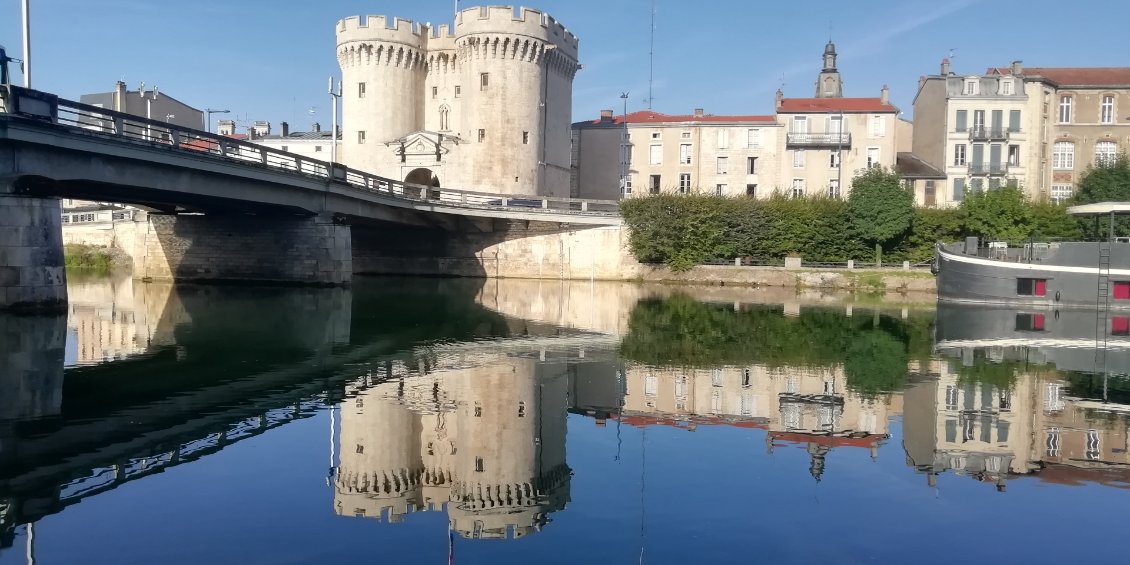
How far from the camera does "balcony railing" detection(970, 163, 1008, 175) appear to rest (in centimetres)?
6028

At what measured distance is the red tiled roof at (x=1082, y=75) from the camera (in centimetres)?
6134

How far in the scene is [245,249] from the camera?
138 ft

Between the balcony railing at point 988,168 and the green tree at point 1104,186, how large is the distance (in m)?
5.52

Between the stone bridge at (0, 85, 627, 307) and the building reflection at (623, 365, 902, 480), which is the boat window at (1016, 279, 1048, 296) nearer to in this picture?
the building reflection at (623, 365, 902, 480)

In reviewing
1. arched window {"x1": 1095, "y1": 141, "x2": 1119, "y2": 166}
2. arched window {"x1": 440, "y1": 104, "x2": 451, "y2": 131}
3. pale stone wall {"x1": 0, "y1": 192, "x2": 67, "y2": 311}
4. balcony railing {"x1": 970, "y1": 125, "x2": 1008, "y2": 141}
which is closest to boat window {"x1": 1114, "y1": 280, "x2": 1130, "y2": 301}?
balcony railing {"x1": 970, "y1": 125, "x2": 1008, "y2": 141}

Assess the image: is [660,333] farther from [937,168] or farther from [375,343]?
[937,168]

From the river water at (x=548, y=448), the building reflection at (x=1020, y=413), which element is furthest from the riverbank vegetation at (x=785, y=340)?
the building reflection at (x=1020, y=413)

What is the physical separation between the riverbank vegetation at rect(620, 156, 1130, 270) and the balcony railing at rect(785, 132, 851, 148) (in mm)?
9823

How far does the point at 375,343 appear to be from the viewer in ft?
72.8

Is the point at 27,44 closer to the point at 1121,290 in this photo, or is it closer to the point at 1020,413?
the point at 1020,413

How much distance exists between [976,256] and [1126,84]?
106ft

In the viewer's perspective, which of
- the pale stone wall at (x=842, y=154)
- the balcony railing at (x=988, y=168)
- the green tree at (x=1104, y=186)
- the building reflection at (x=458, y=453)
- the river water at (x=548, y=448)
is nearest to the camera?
the river water at (x=548, y=448)

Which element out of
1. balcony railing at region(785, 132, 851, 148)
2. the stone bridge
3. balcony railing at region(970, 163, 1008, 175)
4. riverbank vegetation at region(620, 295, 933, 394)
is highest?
balcony railing at region(785, 132, 851, 148)

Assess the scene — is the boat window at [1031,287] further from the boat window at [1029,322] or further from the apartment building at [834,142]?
the apartment building at [834,142]
